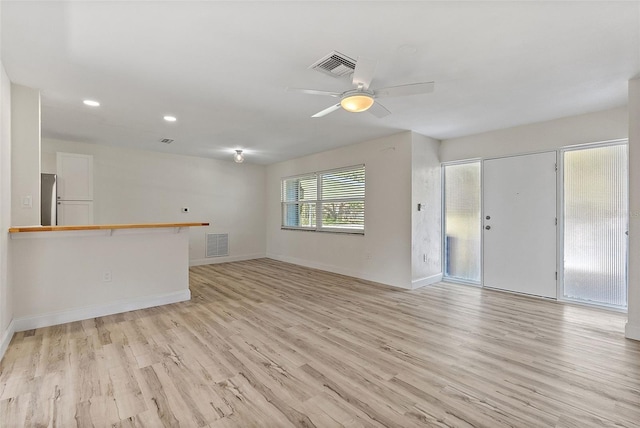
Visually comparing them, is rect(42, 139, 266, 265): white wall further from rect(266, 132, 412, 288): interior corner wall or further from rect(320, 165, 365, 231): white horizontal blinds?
rect(320, 165, 365, 231): white horizontal blinds

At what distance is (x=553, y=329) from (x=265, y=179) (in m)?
6.45

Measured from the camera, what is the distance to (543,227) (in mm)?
4148

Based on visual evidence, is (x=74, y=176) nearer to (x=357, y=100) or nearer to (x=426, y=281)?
(x=357, y=100)

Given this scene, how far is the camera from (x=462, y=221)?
5.02m

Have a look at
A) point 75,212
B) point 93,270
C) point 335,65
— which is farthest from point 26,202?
point 335,65

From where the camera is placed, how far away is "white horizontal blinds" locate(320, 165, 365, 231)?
5.53m

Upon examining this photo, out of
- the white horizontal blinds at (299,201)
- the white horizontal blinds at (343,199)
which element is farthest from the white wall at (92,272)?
the white horizontal blinds at (299,201)

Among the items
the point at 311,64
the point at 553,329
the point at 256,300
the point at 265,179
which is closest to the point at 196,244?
the point at 265,179

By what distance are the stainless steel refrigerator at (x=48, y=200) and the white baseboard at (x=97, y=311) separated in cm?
191

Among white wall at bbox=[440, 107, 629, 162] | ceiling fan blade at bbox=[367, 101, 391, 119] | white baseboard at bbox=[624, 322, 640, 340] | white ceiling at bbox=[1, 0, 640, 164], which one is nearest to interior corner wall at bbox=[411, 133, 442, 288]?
white wall at bbox=[440, 107, 629, 162]

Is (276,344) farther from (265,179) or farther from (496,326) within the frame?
(265,179)

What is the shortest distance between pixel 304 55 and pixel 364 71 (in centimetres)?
51

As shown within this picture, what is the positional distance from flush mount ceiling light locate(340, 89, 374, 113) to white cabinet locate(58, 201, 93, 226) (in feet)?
16.3

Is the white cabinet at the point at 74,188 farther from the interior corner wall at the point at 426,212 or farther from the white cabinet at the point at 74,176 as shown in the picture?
the interior corner wall at the point at 426,212
